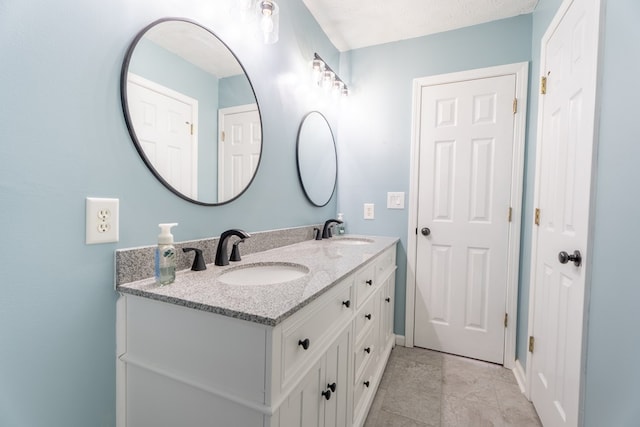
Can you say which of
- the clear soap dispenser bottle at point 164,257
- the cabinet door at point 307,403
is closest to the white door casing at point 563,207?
the cabinet door at point 307,403

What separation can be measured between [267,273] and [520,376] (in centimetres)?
178

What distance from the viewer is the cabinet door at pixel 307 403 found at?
2.36 feet

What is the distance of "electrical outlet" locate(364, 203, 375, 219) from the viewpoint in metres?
2.28

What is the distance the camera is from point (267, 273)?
1.20 meters

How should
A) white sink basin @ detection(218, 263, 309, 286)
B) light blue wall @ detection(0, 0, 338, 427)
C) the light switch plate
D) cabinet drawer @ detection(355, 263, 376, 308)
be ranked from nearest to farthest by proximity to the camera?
light blue wall @ detection(0, 0, 338, 427) → white sink basin @ detection(218, 263, 309, 286) → cabinet drawer @ detection(355, 263, 376, 308) → the light switch plate

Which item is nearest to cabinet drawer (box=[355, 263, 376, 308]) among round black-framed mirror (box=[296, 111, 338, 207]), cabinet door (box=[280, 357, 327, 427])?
cabinet door (box=[280, 357, 327, 427])

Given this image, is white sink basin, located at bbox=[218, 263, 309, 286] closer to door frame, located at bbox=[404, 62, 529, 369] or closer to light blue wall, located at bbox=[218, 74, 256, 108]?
light blue wall, located at bbox=[218, 74, 256, 108]

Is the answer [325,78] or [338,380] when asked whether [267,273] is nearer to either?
[338,380]

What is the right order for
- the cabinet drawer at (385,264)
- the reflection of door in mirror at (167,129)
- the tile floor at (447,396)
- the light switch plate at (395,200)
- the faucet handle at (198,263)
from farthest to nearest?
1. the light switch plate at (395,200)
2. the cabinet drawer at (385,264)
3. the tile floor at (447,396)
4. the faucet handle at (198,263)
5. the reflection of door in mirror at (167,129)

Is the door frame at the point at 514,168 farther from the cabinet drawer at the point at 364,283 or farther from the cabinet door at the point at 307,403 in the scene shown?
the cabinet door at the point at 307,403

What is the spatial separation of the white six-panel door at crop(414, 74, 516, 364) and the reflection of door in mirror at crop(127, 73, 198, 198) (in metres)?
1.65

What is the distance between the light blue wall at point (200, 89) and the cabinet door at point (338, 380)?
76 centimetres

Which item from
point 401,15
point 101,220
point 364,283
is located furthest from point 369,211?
point 101,220

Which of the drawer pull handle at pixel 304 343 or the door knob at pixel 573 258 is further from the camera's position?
the door knob at pixel 573 258
